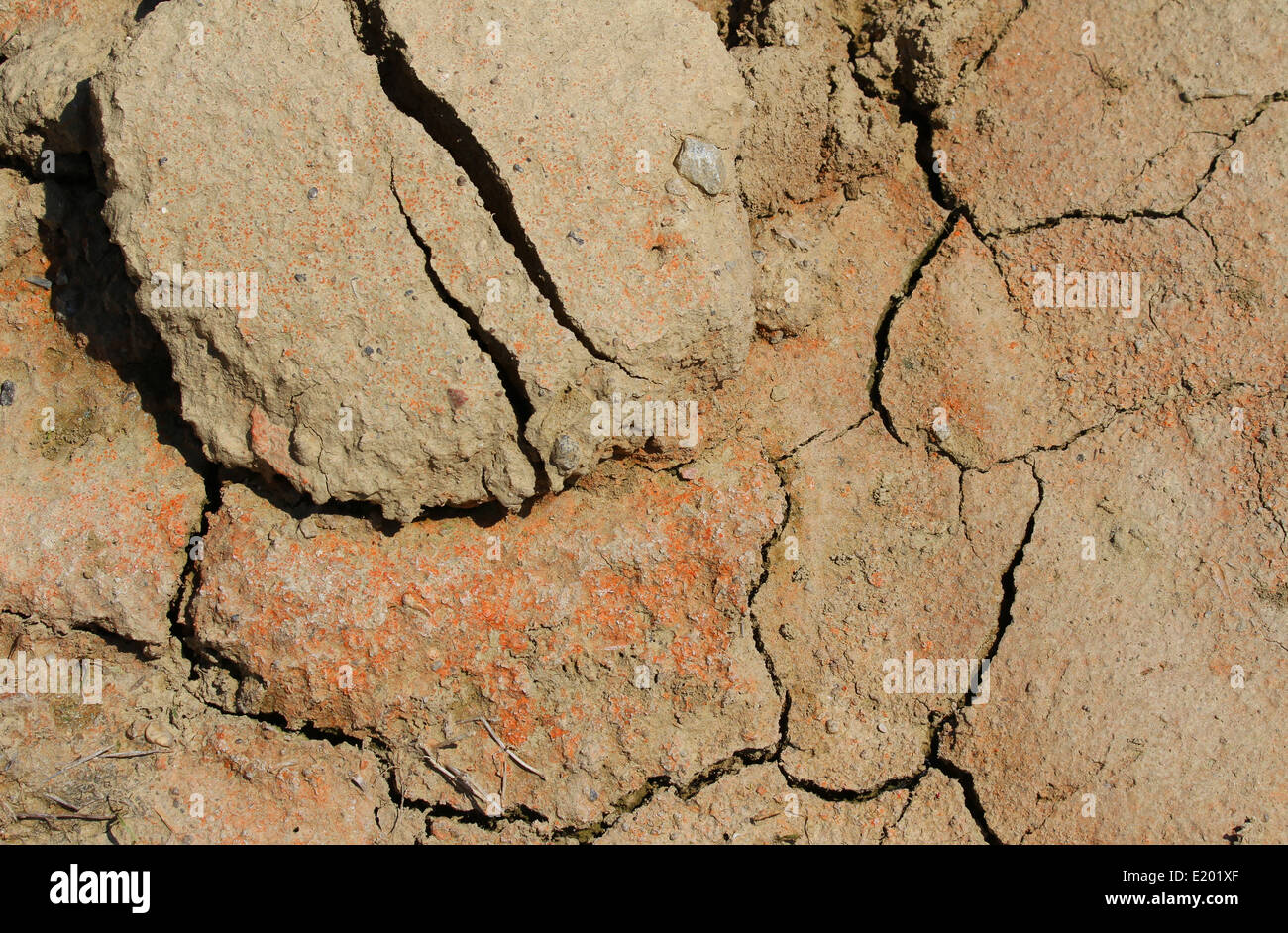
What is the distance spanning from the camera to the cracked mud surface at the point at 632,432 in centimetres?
253

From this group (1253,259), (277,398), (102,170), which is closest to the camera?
(277,398)

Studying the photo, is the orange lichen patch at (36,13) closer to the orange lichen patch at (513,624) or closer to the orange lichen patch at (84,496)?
the orange lichen patch at (84,496)

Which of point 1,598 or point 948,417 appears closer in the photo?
point 1,598

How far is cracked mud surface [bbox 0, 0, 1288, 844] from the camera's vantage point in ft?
8.31

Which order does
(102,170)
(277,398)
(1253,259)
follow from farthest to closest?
(1253,259), (102,170), (277,398)

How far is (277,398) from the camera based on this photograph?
2.53 metres

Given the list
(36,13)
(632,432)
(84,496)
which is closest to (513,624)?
(632,432)

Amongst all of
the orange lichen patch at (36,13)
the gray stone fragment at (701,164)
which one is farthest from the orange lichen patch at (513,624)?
the orange lichen patch at (36,13)

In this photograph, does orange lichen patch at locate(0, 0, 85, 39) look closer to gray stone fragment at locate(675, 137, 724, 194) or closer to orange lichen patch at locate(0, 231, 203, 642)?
orange lichen patch at locate(0, 231, 203, 642)

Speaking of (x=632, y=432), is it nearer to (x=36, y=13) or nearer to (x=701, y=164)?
(x=701, y=164)

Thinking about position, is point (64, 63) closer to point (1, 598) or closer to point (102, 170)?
point (102, 170)

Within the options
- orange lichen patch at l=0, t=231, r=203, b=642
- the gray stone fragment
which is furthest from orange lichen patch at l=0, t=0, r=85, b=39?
the gray stone fragment

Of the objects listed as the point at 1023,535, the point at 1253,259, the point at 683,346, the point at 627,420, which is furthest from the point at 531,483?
the point at 1253,259

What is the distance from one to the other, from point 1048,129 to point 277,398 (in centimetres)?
245
